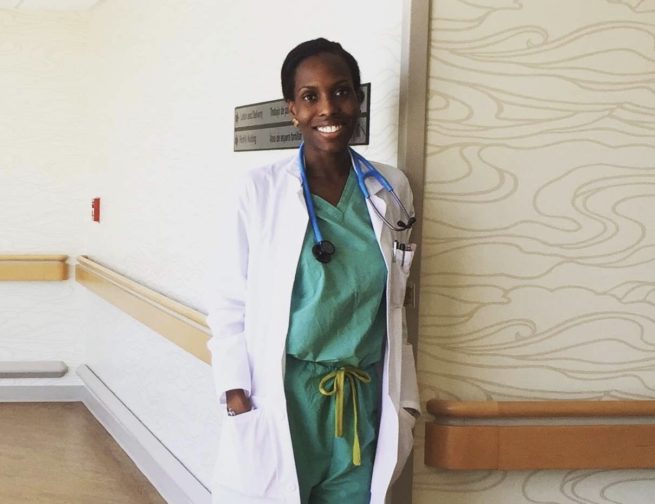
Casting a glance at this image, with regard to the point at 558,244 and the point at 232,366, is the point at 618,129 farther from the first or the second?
the point at 232,366

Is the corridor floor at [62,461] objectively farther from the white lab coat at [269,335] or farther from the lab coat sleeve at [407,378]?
the lab coat sleeve at [407,378]

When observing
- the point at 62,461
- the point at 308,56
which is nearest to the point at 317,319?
the point at 308,56

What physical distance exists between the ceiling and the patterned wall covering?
10.8ft

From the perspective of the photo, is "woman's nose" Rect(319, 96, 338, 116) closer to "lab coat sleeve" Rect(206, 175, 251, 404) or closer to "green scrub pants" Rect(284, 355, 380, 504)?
"lab coat sleeve" Rect(206, 175, 251, 404)

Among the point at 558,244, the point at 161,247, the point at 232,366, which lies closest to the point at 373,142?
the point at 558,244

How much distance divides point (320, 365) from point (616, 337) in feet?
2.66

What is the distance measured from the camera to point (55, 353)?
5188mm

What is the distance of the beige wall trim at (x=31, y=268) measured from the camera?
16.4ft

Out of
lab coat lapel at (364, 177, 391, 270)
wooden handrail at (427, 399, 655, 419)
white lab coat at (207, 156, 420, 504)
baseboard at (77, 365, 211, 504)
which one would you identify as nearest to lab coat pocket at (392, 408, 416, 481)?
white lab coat at (207, 156, 420, 504)

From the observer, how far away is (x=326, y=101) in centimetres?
191

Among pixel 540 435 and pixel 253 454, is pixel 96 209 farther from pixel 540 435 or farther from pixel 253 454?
pixel 540 435

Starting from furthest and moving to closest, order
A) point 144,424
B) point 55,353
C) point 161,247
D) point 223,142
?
point 55,353
point 144,424
point 161,247
point 223,142

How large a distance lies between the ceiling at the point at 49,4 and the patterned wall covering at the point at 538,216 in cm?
328

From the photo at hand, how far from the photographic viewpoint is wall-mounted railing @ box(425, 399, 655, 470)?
2104 mm
